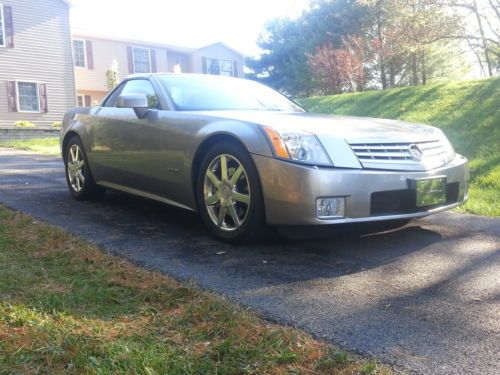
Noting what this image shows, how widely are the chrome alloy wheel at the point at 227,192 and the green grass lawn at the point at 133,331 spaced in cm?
85

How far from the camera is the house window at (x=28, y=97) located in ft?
66.0

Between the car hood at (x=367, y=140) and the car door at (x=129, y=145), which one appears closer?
the car hood at (x=367, y=140)

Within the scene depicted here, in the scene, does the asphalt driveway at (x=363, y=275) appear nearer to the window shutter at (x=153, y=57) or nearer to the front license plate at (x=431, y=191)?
the front license plate at (x=431, y=191)

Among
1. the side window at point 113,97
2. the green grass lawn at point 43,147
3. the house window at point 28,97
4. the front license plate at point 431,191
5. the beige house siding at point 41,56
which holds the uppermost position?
the beige house siding at point 41,56

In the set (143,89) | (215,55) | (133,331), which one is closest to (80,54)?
(215,55)

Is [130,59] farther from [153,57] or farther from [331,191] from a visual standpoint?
[331,191]

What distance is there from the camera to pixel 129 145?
187 inches

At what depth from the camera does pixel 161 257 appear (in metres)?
3.44

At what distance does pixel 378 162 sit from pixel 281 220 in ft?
2.46

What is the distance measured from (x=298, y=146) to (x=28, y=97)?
1941 centimetres

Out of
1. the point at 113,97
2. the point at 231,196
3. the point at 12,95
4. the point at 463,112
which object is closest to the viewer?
the point at 231,196

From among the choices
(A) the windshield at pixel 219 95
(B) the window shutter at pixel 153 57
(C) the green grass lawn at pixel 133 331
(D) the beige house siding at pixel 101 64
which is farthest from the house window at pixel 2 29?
(C) the green grass lawn at pixel 133 331

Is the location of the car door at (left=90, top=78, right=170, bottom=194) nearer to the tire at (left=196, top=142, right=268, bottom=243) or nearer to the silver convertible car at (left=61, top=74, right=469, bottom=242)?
the silver convertible car at (left=61, top=74, right=469, bottom=242)

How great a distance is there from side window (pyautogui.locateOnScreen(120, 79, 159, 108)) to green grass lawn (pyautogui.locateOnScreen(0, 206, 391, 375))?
6.59 ft
